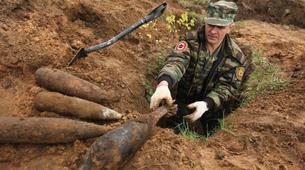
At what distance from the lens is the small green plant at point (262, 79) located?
436cm

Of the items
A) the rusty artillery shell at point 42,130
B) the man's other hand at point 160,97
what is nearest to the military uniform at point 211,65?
the man's other hand at point 160,97

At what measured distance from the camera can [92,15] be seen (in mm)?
4758

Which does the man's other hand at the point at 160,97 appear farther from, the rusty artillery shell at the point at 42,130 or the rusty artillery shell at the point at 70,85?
the rusty artillery shell at the point at 42,130

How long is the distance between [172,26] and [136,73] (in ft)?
4.82

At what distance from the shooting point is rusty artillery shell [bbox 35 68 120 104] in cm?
328

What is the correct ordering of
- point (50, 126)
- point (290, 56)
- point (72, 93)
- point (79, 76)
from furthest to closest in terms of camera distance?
point (290, 56)
point (79, 76)
point (72, 93)
point (50, 126)

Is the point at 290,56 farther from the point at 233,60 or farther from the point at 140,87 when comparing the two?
the point at 140,87

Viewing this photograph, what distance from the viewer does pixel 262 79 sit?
4629mm

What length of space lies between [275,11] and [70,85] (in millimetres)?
4877

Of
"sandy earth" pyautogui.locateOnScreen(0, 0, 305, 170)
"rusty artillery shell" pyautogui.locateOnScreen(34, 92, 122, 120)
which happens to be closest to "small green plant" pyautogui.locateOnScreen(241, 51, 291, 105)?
"sandy earth" pyautogui.locateOnScreen(0, 0, 305, 170)

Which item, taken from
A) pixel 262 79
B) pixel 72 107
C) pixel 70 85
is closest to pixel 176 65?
pixel 262 79

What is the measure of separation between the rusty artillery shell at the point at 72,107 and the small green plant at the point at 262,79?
181cm

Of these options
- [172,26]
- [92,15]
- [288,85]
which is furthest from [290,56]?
[92,15]

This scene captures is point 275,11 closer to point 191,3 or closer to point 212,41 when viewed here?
point 191,3
